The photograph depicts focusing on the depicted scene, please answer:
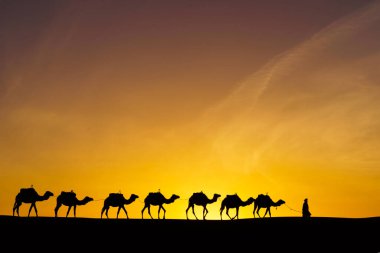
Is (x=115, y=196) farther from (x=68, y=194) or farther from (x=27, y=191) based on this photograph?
(x=27, y=191)

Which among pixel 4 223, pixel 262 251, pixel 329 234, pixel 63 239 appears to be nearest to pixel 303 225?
pixel 329 234

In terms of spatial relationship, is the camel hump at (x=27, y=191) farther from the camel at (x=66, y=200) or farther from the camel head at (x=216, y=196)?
the camel head at (x=216, y=196)

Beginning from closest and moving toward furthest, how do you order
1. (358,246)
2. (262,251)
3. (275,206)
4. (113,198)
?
1. (262,251)
2. (358,246)
3. (113,198)
4. (275,206)

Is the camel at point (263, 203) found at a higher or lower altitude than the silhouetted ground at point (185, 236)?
higher

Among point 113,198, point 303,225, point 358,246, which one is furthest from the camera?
point 113,198

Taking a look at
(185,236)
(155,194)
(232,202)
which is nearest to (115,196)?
(155,194)

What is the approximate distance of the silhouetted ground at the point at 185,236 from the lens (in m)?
31.2

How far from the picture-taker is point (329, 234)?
119ft

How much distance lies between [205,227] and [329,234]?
7.16 m

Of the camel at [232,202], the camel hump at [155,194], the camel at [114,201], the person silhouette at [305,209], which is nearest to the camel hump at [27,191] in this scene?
the camel at [114,201]

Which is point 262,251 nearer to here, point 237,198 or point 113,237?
point 113,237

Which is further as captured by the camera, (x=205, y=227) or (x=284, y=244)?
(x=205, y=227)

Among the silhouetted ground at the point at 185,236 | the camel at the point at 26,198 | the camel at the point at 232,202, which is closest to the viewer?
the silhouetted ground at the point at 185,236

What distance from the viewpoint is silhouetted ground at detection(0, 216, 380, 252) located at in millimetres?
31217
